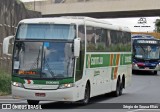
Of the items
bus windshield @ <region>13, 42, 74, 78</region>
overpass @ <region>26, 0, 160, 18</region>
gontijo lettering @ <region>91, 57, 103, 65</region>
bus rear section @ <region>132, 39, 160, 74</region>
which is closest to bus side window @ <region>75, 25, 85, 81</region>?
bus windshield @ <region>13, 42, 74, 78</region>

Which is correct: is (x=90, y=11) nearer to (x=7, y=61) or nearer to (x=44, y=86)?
(x=7, y=61)

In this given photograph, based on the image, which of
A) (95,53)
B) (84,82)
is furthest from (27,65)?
(95,53)

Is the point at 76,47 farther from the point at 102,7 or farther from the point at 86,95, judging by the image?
the point at 102,7

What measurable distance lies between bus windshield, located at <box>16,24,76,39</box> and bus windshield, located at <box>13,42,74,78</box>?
0.89ft

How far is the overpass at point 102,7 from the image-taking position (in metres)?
58.9

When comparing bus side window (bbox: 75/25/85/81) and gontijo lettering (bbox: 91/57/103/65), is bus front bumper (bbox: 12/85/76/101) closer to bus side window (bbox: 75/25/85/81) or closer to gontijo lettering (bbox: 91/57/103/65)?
bus side window (bbox: 75/25/85/81)

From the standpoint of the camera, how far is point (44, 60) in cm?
1689

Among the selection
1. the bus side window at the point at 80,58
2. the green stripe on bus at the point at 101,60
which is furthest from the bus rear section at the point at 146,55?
the bus side window at the point at 80,58

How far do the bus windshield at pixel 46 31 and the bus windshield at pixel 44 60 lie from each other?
27 centimetres

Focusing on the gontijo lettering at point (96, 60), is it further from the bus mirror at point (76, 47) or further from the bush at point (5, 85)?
the bush at point (5, 85)

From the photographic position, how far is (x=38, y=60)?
16.9 metres

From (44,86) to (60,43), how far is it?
1.53 m

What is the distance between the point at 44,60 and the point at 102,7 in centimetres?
4577

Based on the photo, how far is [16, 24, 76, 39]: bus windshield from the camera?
1723 cm
